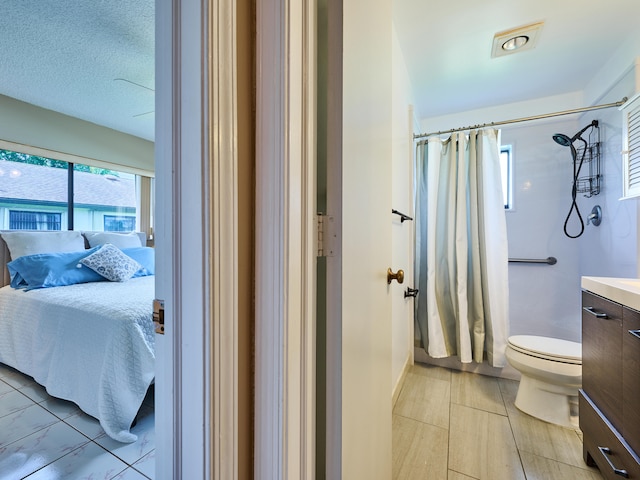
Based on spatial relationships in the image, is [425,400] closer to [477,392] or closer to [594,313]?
[477,392]

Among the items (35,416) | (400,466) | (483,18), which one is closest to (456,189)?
(483,18)

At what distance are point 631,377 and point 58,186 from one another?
444cm

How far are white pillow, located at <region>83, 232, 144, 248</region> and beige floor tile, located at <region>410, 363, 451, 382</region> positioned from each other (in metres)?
3.26

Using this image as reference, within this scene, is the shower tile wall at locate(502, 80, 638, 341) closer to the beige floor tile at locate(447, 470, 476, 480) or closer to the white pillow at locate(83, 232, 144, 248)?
the beige floor tile at locate(447, 470, 476, 480)

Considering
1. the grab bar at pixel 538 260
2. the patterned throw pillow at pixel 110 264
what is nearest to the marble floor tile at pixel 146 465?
the patterned throw pillow at pixel 110 264

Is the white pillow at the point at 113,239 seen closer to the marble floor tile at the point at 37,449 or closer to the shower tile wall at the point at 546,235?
the marble floor tile at the point at 37,449

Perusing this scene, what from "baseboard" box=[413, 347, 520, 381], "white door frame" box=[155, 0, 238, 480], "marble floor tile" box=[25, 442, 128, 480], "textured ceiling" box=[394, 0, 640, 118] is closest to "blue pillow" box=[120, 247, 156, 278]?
"marble floor tile" box=[25, 442, 128, 480]

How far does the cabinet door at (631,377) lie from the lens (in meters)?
0.96

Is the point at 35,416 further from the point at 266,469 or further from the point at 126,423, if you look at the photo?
the point at 266,469

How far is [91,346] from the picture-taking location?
5.27 feet

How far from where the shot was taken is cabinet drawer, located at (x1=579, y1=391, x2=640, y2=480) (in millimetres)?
998

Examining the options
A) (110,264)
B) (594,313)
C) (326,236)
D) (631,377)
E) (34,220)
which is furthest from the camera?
(34,220)

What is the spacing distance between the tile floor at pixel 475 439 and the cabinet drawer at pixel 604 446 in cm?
17

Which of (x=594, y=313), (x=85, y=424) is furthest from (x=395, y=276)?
(x=85, y=424)
